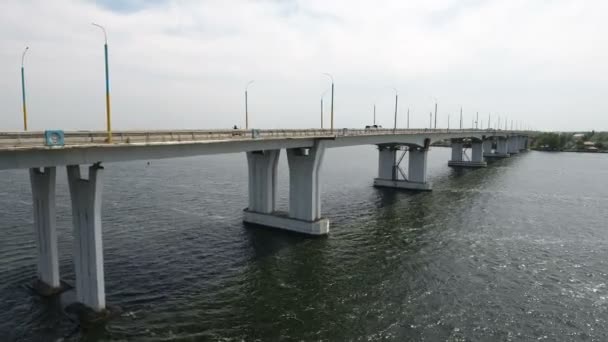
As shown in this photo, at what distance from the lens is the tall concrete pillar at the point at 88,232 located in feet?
68.5

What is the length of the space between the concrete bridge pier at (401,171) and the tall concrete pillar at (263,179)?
3327cm

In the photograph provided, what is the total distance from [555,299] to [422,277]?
8260 mm

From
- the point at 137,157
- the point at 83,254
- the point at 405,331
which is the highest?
the point at 137,157

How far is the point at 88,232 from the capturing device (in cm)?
2127

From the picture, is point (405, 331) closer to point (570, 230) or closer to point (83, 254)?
point (83, 254)

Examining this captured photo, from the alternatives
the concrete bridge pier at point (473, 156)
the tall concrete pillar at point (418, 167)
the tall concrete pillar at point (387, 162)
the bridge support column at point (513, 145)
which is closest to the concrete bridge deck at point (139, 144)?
the tall concrete pillar at point (387, 162)

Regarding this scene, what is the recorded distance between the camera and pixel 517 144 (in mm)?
176250

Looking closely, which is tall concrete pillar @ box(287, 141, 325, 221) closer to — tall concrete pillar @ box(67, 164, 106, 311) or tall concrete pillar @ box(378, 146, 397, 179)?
tall concrete pillar @ box(67, 164, 106, 311)

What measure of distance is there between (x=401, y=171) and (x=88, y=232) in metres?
57.4

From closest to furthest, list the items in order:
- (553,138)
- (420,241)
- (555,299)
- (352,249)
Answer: (555,299), (352,249), (420,241), (553,138)

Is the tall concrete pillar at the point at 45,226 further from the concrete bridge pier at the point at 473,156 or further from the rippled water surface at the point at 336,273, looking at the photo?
the concrete bridge pier at the point at 473,156

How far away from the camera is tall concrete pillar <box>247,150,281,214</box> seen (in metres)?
40.7

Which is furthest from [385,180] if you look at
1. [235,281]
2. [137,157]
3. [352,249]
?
[137,157]

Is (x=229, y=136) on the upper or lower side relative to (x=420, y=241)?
upper
